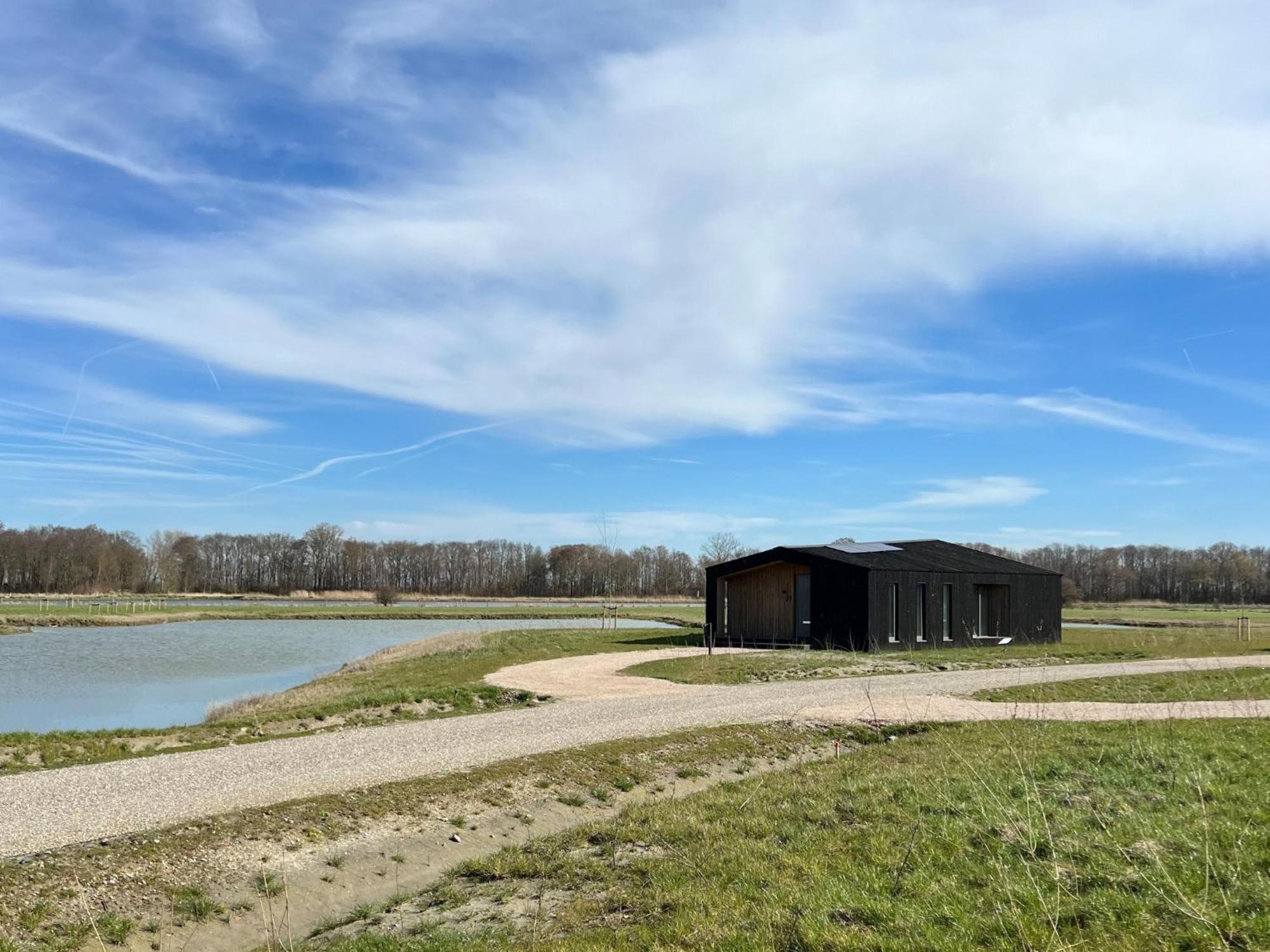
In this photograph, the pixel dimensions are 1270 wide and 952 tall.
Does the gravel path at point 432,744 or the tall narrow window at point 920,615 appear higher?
the tall narrow window at point 920,615

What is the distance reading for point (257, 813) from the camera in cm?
759

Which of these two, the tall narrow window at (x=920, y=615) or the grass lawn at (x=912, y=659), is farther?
the tall narrow window at (x=920, y=615)

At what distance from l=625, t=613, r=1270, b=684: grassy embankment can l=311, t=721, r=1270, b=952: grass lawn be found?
1025 cm

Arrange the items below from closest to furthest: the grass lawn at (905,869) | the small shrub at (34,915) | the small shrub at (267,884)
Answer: the grass lawn at (905,869) < the small shrub at (34,915) < the small shrub at (267,884)

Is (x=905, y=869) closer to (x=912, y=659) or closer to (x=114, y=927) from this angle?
(x=114, y=927)

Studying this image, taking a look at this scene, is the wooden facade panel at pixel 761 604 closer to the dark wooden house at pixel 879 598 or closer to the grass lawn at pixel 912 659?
the dark wooden house at pixel 879 598

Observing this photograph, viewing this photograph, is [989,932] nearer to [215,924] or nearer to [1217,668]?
[215,924]

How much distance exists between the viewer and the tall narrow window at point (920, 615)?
26484 millimetres

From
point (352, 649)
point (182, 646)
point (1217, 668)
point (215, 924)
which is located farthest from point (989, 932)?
point (182, 646)

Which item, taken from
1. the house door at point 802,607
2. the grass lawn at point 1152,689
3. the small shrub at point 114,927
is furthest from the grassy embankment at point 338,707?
the grass lawn at point 1152,689

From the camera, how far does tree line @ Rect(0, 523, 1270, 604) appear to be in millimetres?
86312

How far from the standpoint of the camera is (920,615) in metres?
26.7

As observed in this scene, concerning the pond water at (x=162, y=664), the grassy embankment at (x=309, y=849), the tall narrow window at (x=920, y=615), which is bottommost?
the pond water at (x=162, y=664)

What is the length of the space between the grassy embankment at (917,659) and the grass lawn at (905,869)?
33.6ft
